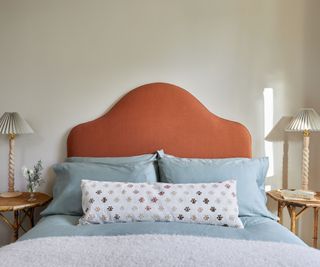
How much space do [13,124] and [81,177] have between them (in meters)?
0.71

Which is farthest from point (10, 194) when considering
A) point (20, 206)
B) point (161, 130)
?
point (161, 130)

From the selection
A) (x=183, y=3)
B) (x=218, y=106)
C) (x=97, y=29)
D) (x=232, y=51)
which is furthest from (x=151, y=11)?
(x=218, y=106)

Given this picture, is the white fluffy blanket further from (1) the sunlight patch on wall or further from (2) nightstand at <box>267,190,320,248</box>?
(1) the sunlight patch on wall

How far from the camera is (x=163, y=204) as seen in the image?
193 centimetres

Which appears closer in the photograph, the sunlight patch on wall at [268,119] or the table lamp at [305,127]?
the table lamp at [305,127]

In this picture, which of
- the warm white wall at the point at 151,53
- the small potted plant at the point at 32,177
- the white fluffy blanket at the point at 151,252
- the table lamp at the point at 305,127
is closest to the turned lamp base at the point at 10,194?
the small potted plant at the point at 32,177

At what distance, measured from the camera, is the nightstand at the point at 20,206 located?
224 centimetres

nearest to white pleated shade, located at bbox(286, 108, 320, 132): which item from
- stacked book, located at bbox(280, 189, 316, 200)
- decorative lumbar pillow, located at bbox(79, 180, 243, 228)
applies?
stacked book, located at bbox(280, 189, 316, 200)

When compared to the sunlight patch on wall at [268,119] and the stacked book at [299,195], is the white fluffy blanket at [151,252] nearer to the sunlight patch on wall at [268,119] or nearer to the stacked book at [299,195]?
the stacked book at [299,195]

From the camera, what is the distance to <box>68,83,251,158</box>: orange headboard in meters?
2.54

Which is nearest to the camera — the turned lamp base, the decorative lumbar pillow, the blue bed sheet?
the blue bed sheet

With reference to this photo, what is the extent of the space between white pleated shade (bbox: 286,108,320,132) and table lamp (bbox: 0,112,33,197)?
6.41 ft

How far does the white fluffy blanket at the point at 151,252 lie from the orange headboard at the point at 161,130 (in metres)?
1.04

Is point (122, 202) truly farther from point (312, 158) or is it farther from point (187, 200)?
point (312, 158)
